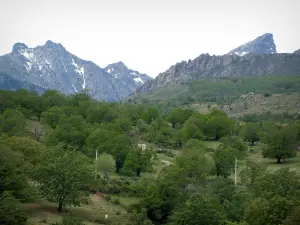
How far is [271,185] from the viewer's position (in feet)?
131

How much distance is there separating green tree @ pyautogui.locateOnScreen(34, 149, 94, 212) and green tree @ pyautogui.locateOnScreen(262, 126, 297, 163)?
3788 cm

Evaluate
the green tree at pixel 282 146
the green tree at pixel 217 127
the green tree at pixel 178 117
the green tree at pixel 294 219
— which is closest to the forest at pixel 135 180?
the green tree at pixel 294 219

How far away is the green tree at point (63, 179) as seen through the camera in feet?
128

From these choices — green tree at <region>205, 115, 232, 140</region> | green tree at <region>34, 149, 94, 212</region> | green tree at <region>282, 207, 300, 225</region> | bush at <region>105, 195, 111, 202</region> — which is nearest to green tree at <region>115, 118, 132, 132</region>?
green tree at <region>205, 115, 232, 140</region>

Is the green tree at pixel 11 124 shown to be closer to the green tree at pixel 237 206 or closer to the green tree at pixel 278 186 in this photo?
the green tree at pixel 237 206

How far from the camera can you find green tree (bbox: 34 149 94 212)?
3900 cm

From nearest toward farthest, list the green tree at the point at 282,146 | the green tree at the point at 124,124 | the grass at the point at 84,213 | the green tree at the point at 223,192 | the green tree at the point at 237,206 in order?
the grass at the point at 84,213 → the green tree at the point at 237,206 → the green tree at the point at 223,192 → the green tree at the point at 282,146 → the green tree at the point at 124,124

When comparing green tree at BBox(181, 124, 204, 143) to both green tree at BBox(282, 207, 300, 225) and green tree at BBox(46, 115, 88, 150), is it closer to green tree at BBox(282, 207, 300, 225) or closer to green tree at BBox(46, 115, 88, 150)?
green tree at BBox(46, 115, 88, 150)

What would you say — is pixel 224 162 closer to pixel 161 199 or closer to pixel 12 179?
pixel 161 199

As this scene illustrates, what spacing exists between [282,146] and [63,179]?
4303 centimetres

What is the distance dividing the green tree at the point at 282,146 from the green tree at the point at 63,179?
37.9 meters

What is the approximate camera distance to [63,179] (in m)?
39.8

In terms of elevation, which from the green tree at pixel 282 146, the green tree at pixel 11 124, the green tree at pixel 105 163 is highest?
the green tree at pixel 11 124

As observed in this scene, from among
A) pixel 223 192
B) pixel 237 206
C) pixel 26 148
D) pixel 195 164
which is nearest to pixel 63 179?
pixel 26 148
